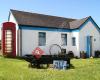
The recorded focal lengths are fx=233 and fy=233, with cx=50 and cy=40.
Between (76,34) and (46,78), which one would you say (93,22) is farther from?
(46,78)

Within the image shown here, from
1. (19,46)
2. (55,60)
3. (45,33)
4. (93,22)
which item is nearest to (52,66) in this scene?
(55,60)

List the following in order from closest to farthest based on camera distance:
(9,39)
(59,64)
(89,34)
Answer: (59,64) < (9,39) < (89,34)

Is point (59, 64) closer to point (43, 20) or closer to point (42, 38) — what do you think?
point (42, 38)

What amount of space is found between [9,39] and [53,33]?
5.12 m

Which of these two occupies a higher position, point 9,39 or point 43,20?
point 43,20

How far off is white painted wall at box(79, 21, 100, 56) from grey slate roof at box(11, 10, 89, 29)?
843mm

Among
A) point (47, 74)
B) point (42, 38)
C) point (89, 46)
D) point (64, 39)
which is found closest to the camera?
point (47, 74)

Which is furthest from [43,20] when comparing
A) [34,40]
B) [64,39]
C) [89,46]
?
[89,46]

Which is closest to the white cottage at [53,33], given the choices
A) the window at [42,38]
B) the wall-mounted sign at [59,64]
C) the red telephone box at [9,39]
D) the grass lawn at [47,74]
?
the window at [42,38]

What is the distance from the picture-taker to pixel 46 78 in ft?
34.6

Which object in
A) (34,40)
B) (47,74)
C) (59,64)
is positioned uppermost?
(34,40)

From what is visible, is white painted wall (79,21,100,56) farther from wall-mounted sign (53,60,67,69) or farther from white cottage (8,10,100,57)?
wall-mounted sign (53,60,67,69)

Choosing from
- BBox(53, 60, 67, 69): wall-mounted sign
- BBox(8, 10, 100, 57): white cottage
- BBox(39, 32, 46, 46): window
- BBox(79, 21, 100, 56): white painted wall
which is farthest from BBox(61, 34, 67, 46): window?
BBox(53, 60, 67, 69): wall-mounted sign

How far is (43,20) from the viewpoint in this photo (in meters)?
26.5
